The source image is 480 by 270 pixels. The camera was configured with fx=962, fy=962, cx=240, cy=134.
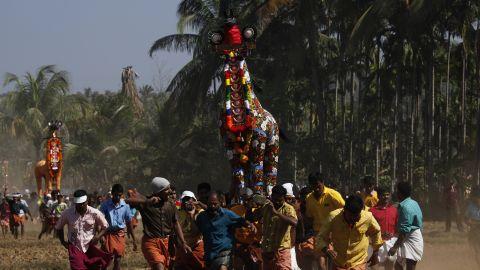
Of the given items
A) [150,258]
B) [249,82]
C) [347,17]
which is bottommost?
[150,258]

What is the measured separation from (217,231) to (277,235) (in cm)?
105

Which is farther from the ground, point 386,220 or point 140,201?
point 140,201

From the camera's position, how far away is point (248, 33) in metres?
15.0

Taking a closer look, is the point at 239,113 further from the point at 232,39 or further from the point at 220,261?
the point at 220,261

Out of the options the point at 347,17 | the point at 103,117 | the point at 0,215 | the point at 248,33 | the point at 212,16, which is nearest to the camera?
the point at 248,33

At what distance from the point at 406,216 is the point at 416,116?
89.5ft

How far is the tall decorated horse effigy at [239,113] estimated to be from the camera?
1498 centimetres

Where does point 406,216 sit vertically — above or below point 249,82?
below

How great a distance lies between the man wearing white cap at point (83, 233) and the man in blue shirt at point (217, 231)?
154 cm

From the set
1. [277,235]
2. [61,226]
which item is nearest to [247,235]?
[277,235]

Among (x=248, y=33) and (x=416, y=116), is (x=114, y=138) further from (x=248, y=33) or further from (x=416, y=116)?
(x=248, y=33)

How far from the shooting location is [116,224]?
15.0 metres

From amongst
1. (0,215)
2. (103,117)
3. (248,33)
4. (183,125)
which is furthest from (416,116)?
(248,33)

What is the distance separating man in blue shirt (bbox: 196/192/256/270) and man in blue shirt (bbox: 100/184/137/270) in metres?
3.61
